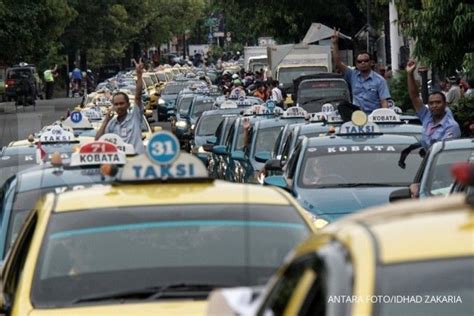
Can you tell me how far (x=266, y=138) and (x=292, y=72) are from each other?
84.0 ft

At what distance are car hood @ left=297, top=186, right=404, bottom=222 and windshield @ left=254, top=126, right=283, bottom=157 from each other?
721 centimetres

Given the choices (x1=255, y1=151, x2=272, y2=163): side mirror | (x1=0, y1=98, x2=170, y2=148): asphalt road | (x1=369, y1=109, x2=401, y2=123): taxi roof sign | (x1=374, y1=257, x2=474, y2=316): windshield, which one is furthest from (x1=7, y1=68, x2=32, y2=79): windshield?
(x1=374, y1=257, x2=474, y2=316): windshield

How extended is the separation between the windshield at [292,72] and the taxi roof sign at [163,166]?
3843 centimetres

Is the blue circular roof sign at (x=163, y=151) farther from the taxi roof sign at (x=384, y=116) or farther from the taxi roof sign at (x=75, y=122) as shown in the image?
the taxi roof sign at (x=75, y=122)

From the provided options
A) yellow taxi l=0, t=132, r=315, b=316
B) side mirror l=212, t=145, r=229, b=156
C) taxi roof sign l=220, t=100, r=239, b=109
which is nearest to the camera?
yellow taxi l=0, t=132, r=315, b=316

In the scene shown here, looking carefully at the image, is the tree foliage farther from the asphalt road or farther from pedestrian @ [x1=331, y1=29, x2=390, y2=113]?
pedestrian @ [x1=331, y1=29, x2=390, y2=113]

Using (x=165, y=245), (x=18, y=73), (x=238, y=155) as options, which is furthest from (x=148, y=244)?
(x=18, y=73)

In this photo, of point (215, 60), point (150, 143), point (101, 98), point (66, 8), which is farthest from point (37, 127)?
point (215, 60)

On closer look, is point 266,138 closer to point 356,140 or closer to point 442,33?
point 442,33

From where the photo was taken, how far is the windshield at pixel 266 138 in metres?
21.3

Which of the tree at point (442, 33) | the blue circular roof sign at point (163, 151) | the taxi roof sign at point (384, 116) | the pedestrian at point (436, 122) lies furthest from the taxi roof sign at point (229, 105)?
the blue circular roof sign at point (163, 151)

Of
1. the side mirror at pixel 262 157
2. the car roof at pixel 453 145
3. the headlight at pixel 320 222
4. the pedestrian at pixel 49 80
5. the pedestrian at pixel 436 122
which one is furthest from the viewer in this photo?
the pedestrian at pixel 49 80

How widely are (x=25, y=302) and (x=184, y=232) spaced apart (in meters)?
0.87

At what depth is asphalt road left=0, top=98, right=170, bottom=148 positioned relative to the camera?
45263mm
